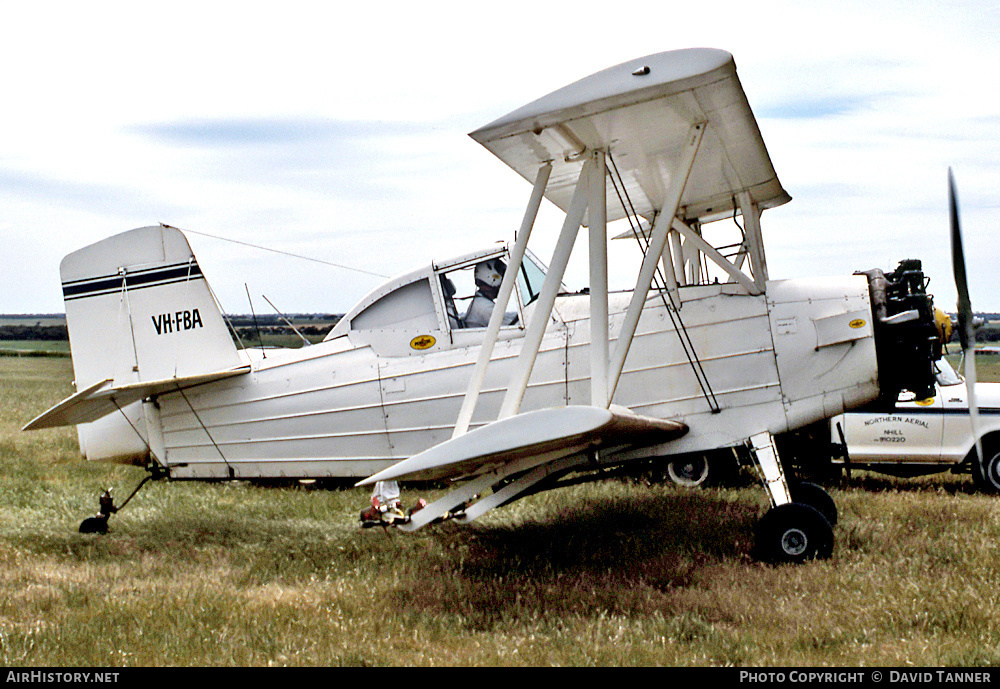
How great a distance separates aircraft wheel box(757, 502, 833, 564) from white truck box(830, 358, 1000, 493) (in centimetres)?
342

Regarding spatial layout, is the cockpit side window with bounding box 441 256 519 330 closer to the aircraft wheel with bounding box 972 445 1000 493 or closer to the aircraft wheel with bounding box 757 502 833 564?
the aircraft wheel with bounding box 757 502 833 564

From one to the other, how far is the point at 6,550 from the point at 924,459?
8532 millimetres

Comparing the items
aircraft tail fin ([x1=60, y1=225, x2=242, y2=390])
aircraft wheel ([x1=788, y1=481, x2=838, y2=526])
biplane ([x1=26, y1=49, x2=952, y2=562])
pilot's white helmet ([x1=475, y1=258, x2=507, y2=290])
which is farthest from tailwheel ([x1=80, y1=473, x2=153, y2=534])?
aircraft wheel ([x1=788, y1=481, x2=838, y2=526])

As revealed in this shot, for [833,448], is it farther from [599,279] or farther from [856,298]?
[599,279]

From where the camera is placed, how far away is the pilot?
6.92 metres

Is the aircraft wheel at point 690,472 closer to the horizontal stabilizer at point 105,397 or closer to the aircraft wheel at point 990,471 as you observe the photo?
the aircraft wheel at point 990,471

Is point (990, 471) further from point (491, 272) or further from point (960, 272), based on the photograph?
point (491, 272)

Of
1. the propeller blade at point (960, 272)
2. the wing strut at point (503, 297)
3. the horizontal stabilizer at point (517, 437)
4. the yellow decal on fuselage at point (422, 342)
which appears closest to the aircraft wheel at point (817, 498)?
the propeller blade at point (960, 272)

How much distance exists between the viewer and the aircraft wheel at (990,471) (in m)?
8.88

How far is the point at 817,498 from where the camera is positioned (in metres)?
6.70

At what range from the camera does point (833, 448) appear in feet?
28.4

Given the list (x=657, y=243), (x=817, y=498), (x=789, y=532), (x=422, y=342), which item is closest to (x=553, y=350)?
(x=422, y=342)

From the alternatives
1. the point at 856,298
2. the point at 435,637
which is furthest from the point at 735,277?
the point at 435,637

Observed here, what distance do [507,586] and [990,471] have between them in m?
6.18
